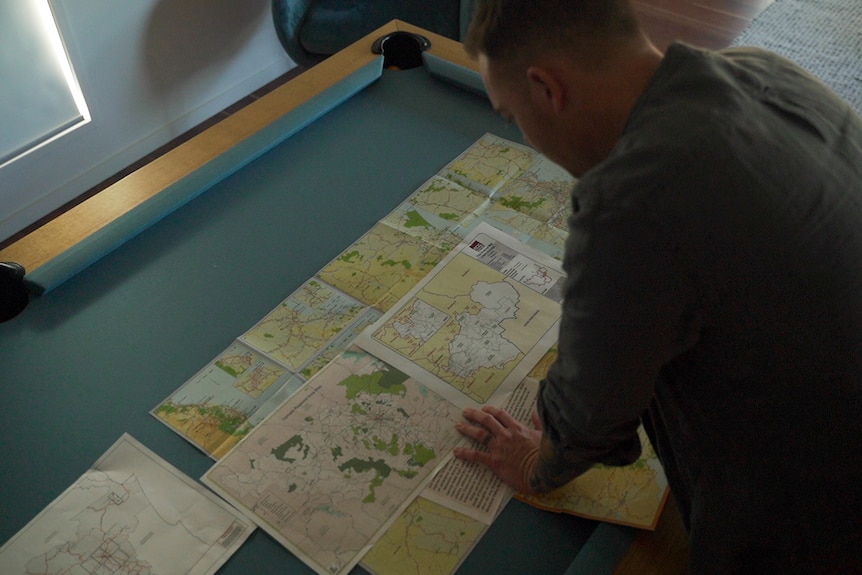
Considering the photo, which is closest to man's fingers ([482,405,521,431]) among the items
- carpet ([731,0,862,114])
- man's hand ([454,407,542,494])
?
man's hand ([454,407,542,494])

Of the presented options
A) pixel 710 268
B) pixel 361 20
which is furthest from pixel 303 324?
pixel 361 20

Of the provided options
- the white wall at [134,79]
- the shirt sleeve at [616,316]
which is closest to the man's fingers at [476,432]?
the shirt sleeve at [616,316]

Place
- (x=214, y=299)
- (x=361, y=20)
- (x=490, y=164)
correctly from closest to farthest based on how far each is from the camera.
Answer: (x=214, y=299) < (x=490, y=164) < (x=361, y=20)

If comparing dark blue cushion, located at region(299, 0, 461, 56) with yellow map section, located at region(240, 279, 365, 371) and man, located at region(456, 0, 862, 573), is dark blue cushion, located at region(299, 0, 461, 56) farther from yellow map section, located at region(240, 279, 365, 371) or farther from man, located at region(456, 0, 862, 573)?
man, located at region(456, 0, 862, 573)

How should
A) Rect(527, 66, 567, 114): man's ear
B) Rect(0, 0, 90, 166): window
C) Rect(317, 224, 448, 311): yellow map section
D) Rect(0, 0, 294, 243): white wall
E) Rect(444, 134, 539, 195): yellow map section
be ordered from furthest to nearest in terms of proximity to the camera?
Rect(0, 0, 294, 243): white wall → Rect(0, 0, 90, 166): window → Rect(444, 134, 539, 195): yellow map section → Rect(317, 224, 448, 311): yellow map section → Rect(527, 66, 567, 114): man's ear

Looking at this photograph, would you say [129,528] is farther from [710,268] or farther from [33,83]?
[33,83]

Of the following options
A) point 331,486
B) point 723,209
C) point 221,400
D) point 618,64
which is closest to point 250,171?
point 221,400
